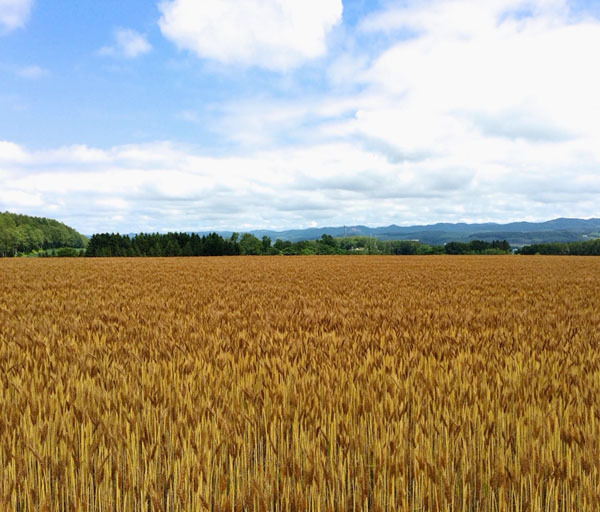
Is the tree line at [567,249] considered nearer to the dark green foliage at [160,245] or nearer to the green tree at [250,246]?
the green tree at [250,246]

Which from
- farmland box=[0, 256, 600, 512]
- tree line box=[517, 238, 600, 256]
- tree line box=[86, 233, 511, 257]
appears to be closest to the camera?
farmland box=[0, 256, 600, 512]

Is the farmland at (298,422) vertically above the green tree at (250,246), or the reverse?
the green tree at (250,246)

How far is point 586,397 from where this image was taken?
13.3 ft

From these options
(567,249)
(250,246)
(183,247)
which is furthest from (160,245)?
(567,249)

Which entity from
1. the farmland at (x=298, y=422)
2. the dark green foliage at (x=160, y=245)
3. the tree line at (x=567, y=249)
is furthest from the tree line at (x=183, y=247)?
the farmland at (x=298, y=422)

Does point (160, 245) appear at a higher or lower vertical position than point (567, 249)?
higher

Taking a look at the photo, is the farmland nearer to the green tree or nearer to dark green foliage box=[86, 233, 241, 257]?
dark green foliage box=[86, 233, 241, 257]

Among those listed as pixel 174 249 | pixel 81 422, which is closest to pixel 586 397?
pixel 81 422

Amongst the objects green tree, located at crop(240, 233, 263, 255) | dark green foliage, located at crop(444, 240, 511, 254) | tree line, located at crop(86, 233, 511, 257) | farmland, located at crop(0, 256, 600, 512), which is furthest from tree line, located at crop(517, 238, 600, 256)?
farmland, located at crop(0, 256, 600, 512)

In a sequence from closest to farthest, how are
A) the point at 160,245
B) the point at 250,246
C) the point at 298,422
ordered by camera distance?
the point at 298,422, the point at 160,245, the point at 250,246

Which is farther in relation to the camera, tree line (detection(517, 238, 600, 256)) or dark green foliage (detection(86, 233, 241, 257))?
dark green foliage (detection(86, 233, 241, 257))

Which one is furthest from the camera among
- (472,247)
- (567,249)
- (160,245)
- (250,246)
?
(250,246)

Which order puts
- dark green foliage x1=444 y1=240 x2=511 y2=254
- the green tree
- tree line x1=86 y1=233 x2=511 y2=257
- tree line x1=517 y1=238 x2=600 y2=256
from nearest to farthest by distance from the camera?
tree line x1=517 y1=238 x2=600 y2=256
tree line x1=86 y1=233 x2=511 y2=257
dark green foliage x1=444 y1=240 x2=511 y2=254
the green tree

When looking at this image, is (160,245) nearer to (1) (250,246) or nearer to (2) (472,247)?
(1) (250,246)
